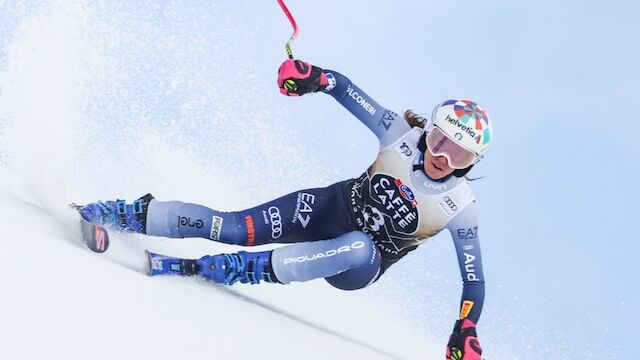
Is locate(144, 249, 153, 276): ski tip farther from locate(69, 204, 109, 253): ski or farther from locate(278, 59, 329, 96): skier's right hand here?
locate(278, 59, 329, 96): skier's right hand

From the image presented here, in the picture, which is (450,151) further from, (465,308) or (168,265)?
(168,265)

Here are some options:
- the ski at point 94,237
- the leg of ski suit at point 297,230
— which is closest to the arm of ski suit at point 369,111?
the leg of ski suit at point 297,230

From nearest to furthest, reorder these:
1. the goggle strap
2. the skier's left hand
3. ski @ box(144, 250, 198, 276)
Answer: ski @ box(144, 250, 198, 276) → the skier's left hand → the goggle strap

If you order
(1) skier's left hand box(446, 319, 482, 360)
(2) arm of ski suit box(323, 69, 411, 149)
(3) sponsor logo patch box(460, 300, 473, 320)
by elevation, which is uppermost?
(2) arm of ski suit box(323, 69, 411, 149)

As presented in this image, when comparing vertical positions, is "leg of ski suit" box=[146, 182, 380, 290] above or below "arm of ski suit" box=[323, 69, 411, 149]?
below

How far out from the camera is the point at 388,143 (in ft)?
15.5

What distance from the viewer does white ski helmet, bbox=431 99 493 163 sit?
4371 millimetres

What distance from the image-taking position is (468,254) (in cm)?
457

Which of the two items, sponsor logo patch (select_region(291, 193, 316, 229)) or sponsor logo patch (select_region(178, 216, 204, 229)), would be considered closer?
sponsor logo patch (select_region(178, 216, 204, 229))

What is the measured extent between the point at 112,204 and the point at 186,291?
3.60 ft

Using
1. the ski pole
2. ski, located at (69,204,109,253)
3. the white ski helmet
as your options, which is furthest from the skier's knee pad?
ski, located at (69,204,109,253)

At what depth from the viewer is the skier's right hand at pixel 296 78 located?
4414 millimetres

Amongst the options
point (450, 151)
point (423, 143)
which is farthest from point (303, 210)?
point (450, 151)

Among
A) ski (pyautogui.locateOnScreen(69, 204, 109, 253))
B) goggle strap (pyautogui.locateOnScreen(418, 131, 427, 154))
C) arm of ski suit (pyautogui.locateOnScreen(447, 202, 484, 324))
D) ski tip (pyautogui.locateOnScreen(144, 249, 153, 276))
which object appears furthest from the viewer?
goggle strap (pyautogui.locateOnScreen(418, 131, 427, 154))
